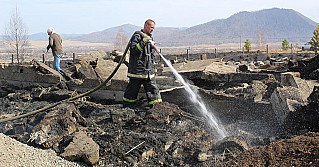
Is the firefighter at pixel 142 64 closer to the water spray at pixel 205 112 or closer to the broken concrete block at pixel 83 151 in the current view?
the water spray at pixel 205 112

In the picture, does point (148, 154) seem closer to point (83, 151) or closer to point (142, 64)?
point (83, 151)

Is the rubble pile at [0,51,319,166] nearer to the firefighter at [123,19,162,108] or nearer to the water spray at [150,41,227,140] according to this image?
the water spray at [150,41,227,140]

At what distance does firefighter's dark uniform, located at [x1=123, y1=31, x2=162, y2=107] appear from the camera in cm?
659

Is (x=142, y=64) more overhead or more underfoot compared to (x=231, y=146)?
more overhead

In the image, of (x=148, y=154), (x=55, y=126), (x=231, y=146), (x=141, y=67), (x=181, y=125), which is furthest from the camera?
(x=141, y=67)

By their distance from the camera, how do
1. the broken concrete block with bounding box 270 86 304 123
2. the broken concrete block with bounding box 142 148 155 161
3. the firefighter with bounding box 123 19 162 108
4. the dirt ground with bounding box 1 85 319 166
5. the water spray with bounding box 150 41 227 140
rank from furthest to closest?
the firefighter with bounding box 123 19 162 108, the water spray with bounding box 150 41 227 140, the broken concrete block with bounding box 270 86 304 123, the broken concrete block with bounding box 142 148 155 161, the dirt ground with bounding box 1 85 319 166

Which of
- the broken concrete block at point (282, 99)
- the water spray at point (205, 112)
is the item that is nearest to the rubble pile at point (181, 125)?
the broken concrete block at point (282, 99)

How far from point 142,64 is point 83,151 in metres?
2.69

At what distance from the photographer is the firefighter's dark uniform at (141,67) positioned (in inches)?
259

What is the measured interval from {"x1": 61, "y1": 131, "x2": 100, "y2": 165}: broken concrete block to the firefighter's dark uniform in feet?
7.37

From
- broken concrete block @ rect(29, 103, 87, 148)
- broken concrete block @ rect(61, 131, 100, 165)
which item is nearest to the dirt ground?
broken concrete block @ rect(61, 131, 100, 165)

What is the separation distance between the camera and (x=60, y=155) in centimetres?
462

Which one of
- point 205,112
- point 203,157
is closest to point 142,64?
point 205,112

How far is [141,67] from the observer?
672 cm
